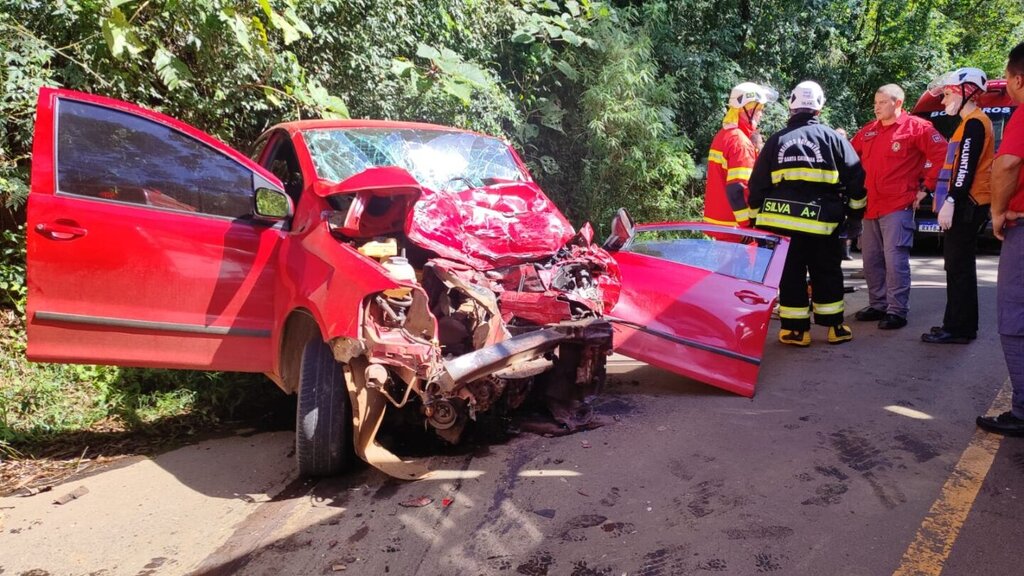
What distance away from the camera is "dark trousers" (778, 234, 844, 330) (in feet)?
15.5

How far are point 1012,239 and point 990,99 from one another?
636cm

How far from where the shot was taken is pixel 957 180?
442 cm

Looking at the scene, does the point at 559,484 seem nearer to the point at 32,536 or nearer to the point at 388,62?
the point at 32,536

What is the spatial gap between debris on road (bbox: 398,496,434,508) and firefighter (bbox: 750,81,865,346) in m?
3.27

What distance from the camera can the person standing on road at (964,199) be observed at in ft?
14.4

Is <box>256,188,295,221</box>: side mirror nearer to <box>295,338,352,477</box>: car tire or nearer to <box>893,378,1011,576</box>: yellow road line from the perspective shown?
<box>295,338,352,477</box>: car tire

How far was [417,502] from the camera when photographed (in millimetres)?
2797

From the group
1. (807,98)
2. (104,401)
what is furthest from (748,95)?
(104,401)

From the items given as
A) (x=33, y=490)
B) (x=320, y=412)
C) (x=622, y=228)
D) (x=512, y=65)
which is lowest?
(x=33, y=490)

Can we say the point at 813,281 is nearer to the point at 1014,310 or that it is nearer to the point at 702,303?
the point at 702,303

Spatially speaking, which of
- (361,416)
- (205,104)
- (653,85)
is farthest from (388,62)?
(361,416)

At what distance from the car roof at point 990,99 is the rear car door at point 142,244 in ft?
24.8

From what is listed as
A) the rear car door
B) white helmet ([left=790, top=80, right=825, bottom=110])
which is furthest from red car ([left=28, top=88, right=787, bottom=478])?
white helmet ([left=790, top=80, right=825, bottom=110])

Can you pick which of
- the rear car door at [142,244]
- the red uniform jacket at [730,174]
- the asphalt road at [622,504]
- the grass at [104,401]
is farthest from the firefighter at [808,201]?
the grass at [104,401]
